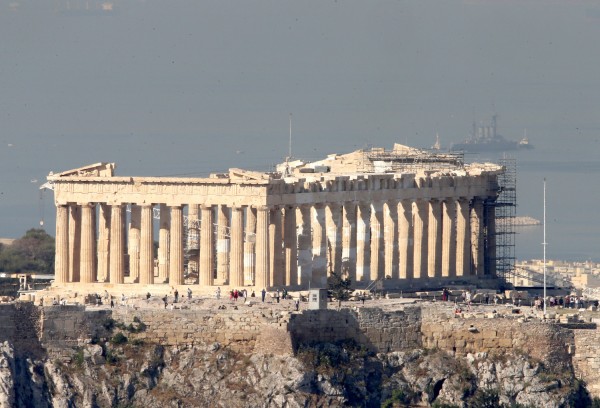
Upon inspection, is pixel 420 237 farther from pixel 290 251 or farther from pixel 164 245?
pixel 164 245

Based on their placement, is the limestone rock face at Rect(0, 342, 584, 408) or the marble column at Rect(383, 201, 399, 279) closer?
the limestone rock face at Rect(0, 342, 584, 408)

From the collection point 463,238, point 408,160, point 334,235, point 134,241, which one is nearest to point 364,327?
point 334,235

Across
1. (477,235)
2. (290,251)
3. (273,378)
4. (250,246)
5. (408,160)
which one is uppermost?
(408,160)

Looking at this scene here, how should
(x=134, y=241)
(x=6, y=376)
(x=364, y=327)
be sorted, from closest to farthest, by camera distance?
1. (x=6, y=376)
2. (x=364, y=327)
3. (x=134, y=241)

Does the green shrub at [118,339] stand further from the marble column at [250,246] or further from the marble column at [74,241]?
the marble column at [74,241]

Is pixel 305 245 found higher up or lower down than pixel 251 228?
lower down

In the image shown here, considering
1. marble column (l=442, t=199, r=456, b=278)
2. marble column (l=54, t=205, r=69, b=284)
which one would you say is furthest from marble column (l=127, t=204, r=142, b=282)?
marble column (l=442, t=199, r=456, b=278)

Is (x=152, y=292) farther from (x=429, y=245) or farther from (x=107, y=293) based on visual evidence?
(x=429, y=245)

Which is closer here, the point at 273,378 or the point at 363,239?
the point at 273,378

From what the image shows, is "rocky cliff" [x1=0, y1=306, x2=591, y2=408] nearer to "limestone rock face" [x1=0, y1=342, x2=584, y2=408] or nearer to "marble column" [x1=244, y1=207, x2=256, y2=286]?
"limestone rock face" [x1=0, y1=342, x2=584, y2=408]
